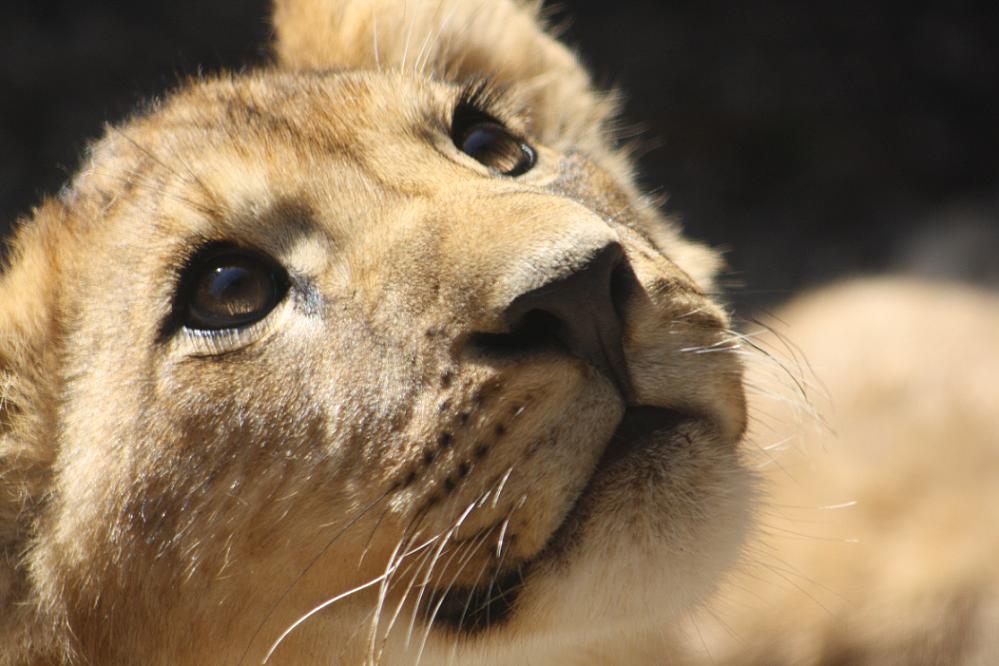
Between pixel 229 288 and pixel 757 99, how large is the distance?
4405mm

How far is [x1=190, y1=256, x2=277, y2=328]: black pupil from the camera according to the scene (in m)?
2.08

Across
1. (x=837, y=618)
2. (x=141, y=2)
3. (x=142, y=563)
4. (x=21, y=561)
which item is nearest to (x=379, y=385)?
(x=142, y=563)

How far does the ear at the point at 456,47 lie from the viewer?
2.96 metres

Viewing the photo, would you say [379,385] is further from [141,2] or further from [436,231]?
[141,2]

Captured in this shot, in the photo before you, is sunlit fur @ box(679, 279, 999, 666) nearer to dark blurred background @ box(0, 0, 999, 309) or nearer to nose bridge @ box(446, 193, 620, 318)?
nose bridge @ box(446, 193, 620, 318)

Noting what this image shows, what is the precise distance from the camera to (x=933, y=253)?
512 cm

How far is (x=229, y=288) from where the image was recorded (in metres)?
2.11

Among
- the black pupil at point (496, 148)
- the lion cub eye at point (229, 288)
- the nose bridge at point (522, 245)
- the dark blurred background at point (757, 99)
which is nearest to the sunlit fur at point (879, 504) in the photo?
the black pupil at point (496, 148)

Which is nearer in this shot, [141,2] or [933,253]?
[933,253]

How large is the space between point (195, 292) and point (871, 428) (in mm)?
2460

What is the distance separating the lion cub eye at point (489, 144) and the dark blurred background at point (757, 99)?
10.2ft

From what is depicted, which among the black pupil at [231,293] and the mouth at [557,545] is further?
the black pupil at [231,293]

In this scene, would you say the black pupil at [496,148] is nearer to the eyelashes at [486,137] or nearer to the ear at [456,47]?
the eyelashes at [486,137]

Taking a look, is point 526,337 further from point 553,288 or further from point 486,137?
point 486,137
